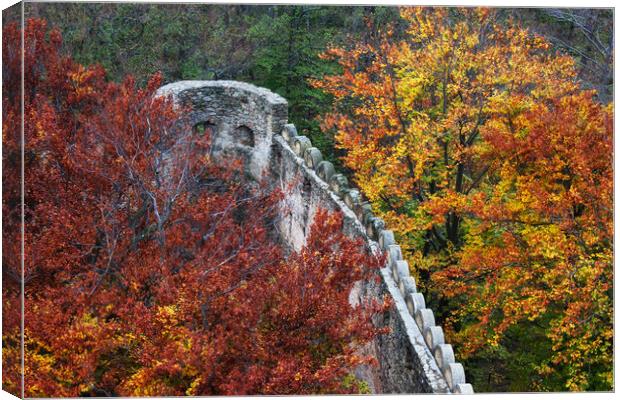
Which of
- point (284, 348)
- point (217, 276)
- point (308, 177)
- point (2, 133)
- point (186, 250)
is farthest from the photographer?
point (308, 177)

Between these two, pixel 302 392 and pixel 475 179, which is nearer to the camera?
pixel 302 392

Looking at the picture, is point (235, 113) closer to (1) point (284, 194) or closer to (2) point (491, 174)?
(1) point (284, 194)

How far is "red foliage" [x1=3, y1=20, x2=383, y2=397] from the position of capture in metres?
12.3

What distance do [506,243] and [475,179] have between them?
7.12 feet

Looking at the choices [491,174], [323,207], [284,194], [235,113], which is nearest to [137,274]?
[323,207]

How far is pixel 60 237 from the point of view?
1472 centimetres

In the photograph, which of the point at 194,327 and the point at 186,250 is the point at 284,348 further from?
the point at 186,250

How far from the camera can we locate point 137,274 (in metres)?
14.3

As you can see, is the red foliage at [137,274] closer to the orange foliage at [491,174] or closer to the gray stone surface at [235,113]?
the orange foliage at [491,174]

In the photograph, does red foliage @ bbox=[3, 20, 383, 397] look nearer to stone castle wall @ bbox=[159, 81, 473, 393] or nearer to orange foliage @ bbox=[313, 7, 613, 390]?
stone castle wall @ bbox=[159, 81, 473, 393]

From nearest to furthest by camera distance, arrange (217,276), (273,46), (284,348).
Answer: (284,348) < (217,276) < (273,46)

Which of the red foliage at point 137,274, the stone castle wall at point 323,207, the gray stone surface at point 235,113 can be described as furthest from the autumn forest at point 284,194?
the gray stone surface at point 235,113

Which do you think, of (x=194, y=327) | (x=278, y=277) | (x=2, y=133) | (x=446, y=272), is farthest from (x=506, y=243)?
(x=2, y=133)

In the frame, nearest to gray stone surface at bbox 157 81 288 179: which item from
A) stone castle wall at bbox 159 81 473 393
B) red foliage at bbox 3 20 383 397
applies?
stone castle wall at bbox 159 81 473 393
